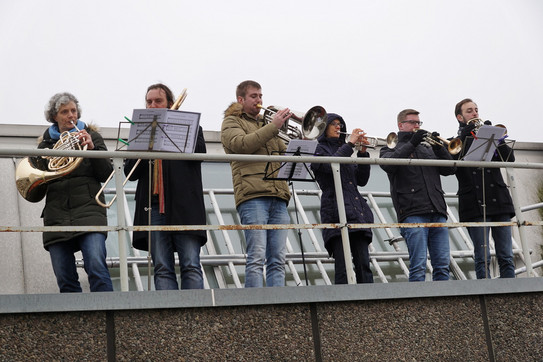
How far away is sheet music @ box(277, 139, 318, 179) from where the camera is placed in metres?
6.50

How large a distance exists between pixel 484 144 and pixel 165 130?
287 centimetres

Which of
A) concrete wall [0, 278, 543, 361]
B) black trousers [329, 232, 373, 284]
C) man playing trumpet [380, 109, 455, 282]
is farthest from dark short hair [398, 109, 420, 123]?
concrete wall [0, 278, 543, 361]

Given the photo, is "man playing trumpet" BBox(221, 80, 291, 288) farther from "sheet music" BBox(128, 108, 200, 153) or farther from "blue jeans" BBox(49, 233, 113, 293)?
"blue jeans" BBox(49, 233, 113, 293)

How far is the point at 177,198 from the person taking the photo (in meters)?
6.23

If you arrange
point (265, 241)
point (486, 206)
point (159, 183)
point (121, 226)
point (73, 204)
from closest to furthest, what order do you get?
point (121, 226) → point (73, 204) → point (159, 183) → point (265, 241) → point (486, 206)

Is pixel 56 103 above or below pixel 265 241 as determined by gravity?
above

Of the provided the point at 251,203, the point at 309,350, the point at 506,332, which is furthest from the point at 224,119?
the point at 506,332

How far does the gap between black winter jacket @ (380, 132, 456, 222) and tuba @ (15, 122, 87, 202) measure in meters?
2.64

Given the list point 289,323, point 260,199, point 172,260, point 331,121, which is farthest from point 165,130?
point 331,121

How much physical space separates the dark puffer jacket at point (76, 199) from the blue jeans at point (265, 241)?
1.11 meters

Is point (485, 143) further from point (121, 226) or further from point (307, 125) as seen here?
point (121, 226)

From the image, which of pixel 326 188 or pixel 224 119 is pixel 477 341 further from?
pixel 224 119

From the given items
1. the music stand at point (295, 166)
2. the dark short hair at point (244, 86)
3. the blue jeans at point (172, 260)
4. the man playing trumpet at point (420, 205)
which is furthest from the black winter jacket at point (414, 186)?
the blue jeans at point (172, 260)

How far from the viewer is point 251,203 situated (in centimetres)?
664
